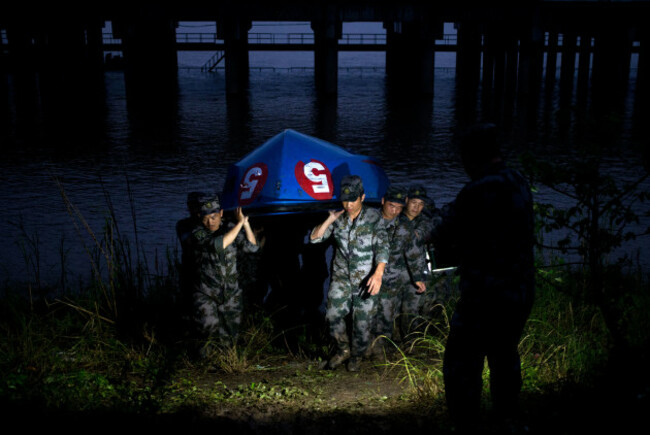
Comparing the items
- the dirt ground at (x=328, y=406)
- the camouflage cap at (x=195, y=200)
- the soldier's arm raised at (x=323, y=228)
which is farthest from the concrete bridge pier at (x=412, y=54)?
the dirt ground at (x=328, y=406)

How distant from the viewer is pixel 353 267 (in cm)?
546

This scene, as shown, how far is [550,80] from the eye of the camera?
3650 centimetres

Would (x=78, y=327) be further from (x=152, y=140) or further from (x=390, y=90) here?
(x=390, y=90)

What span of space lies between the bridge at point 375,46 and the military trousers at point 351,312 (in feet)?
72.0

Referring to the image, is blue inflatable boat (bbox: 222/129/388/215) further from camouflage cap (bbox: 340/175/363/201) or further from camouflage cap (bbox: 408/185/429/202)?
camouflage cap (bbox: 340/175/363/201)

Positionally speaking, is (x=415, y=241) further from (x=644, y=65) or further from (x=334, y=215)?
(x=644, y=65)

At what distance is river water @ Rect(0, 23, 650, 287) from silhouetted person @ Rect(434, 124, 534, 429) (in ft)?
5.50

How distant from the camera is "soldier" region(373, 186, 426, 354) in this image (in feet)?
18.9

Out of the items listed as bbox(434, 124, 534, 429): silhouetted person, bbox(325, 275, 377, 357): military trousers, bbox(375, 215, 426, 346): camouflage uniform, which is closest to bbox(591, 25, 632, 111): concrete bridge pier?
bbox(375, 215, 426, 346): camouflage uniform

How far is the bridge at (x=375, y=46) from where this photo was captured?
25.8m

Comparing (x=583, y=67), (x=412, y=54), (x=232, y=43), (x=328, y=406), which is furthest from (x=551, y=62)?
(x=328, y=406)

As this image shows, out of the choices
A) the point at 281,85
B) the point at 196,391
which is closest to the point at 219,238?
the point at 196,391

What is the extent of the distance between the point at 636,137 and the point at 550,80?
18273 mm

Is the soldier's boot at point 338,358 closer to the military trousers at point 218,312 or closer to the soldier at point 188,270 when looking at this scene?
the military trousers at point 218,312
